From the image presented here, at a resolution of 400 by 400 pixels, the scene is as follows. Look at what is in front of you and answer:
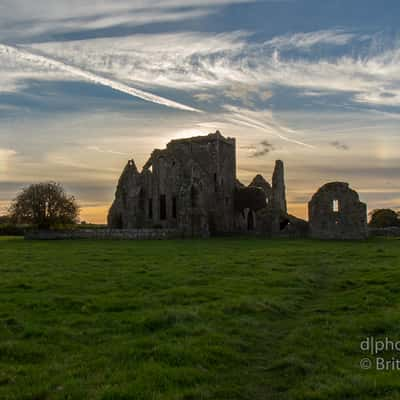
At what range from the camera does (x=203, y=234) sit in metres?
51.7

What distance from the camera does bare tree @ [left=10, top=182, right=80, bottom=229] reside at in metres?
57.8

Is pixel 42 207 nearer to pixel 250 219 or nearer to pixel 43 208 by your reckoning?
pixel 43 208

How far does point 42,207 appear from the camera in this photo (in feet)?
191

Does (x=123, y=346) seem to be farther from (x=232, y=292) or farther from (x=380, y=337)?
(x=232, y=292)

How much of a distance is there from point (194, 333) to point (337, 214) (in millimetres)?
42372

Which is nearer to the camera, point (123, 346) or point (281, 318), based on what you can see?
point (123, 346)

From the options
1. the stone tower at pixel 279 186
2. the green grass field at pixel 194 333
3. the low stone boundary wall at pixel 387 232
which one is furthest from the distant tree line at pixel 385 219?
the green grass field at pixel 194 333

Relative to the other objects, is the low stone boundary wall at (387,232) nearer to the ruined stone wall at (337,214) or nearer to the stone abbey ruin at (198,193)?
the ruined stone wall at (337,214)

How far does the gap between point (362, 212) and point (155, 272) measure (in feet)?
115

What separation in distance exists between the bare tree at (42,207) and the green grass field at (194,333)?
39469 millimetres

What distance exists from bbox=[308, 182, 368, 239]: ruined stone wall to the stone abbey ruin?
9.41 ft

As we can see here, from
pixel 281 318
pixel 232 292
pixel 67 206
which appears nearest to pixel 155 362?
pixel 281 318

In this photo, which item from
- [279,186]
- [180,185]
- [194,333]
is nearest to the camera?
[194,333]

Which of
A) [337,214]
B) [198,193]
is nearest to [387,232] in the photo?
[337,214]
